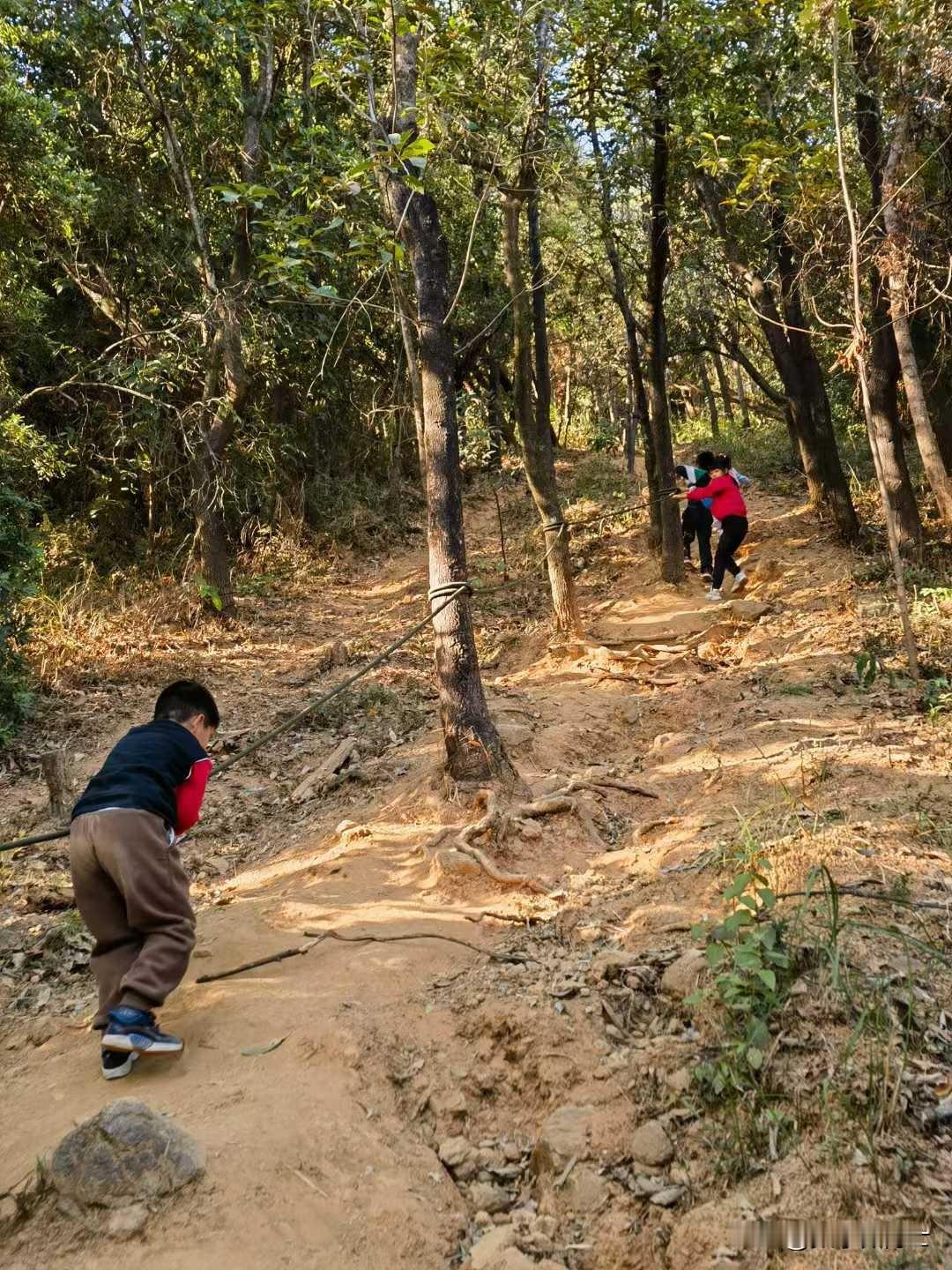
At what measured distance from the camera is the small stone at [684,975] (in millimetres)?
3080

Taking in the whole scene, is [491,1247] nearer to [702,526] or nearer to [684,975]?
[684,975]

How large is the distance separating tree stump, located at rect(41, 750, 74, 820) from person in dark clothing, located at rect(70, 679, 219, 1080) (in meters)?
3.13

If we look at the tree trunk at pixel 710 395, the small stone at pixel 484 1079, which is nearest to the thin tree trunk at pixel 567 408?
the tree trunk at pixel 710 395

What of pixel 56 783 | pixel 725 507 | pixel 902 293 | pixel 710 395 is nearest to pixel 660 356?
pixel 725 507

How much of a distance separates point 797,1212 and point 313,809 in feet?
14.8

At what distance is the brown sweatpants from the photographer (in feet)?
10.2

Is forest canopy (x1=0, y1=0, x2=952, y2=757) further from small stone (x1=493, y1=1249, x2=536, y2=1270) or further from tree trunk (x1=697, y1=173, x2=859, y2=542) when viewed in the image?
→ small stone (x1=493, y1=1249, x2=536, y2=1270)

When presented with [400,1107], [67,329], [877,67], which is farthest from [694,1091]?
[67,329]

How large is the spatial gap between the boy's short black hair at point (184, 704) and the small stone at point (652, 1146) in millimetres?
2290

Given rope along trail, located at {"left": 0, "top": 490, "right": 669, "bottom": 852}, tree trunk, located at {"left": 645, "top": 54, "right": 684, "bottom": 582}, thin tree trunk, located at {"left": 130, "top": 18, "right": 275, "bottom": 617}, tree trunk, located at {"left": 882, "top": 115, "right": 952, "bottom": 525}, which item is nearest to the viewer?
rope along trail, located at {"left": 0, "top": 490, "right": 669, "bottom": 852}

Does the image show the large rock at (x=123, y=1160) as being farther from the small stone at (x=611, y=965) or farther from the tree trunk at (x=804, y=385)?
the tree trunk at (x=804, y=385)

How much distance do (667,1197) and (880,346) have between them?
8.88 meters

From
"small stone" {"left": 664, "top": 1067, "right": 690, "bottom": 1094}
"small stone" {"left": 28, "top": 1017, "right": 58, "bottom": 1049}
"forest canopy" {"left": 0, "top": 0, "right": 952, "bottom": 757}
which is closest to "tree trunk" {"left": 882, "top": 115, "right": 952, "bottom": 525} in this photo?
"forest canopy" {"left": 0, "top": 0, "right": 952, "bottom": 757}

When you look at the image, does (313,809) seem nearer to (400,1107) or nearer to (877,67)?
(400,1107)
